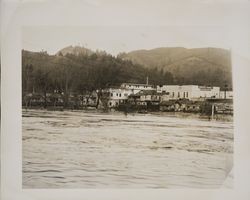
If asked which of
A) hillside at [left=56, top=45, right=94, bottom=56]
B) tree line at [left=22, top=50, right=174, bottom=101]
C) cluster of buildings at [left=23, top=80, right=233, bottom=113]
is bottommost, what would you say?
cluster of buildings at [left=23, top=80, right=233, bottom=113]

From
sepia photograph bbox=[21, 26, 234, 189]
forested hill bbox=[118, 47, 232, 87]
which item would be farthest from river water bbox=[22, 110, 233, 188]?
forested hill bbox=[118, 47, 232, 87]

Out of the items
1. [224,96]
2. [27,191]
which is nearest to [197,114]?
[224,96]

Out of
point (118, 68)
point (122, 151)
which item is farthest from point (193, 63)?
point (122, 151)

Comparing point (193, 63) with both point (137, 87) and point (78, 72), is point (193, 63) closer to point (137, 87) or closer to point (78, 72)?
point (137, 87)

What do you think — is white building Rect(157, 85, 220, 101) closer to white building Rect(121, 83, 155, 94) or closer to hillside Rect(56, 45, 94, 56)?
white building Rect(121, 83, 155, 94)

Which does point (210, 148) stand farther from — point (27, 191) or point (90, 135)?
point (27, 191)

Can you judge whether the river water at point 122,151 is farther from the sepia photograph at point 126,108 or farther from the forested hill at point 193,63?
the forested hill at point 193,63
